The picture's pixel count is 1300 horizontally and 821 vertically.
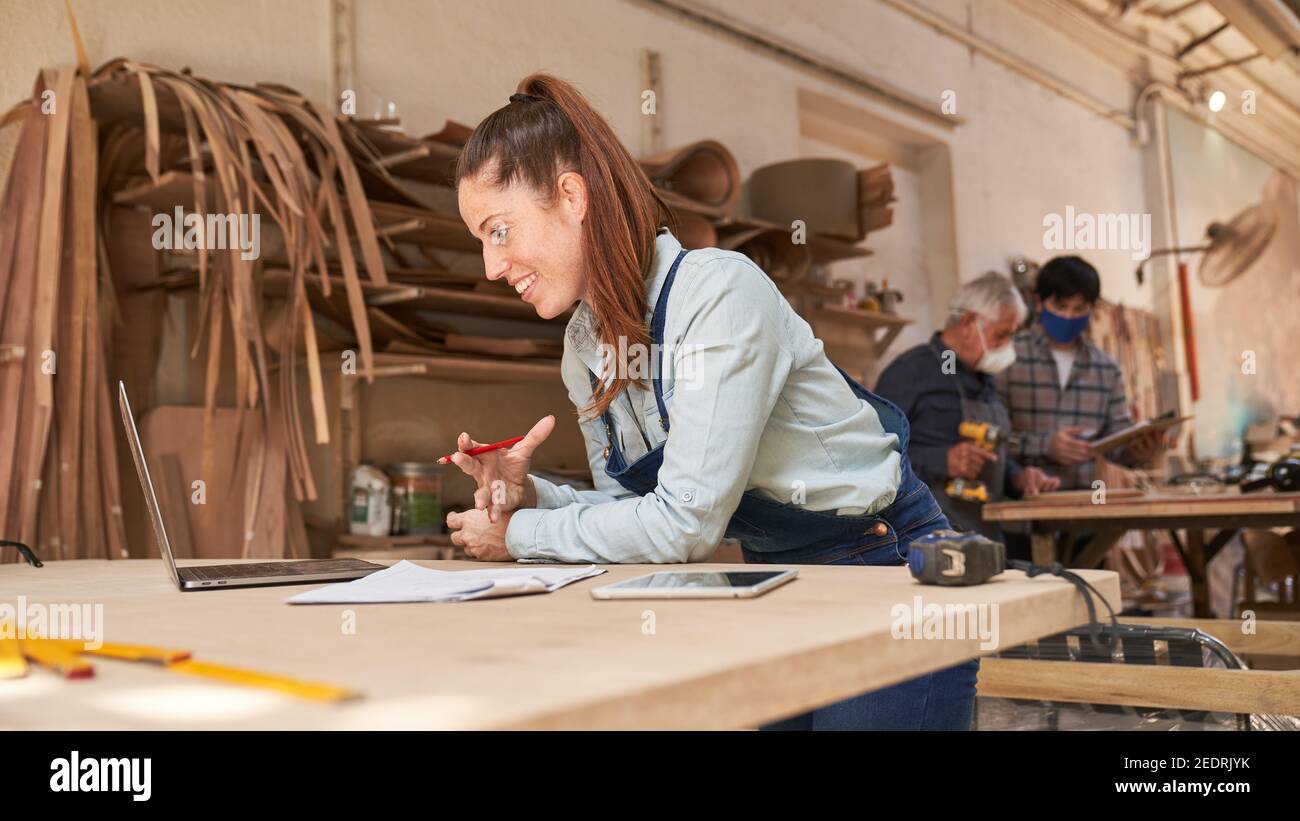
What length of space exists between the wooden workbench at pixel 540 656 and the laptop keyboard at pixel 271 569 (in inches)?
9.7

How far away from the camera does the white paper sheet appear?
1.03 m

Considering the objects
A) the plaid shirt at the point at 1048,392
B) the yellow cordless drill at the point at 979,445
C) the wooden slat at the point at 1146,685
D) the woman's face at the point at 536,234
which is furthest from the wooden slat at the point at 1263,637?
the plaid shirt at the point at 1048,392

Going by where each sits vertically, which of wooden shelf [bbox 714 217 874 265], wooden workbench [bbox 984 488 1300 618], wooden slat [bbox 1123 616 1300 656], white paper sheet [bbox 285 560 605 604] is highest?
wooden shelf [bbox 714 217 874 265]

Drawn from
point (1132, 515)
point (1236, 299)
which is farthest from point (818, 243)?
point (1236, 299)

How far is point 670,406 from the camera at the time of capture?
1.32 m

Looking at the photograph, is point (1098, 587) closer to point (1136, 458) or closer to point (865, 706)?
point (865, 706)

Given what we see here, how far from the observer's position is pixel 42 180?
2.72m

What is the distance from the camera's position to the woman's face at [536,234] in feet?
4.91

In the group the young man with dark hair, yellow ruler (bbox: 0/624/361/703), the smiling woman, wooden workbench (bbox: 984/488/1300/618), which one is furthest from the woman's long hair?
the young man with dark hair

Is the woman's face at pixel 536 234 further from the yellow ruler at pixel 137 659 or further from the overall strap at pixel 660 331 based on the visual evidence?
the yellow ruler at pixel 137 659

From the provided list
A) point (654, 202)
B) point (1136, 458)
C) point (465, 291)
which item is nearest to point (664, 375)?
point (654, 202)

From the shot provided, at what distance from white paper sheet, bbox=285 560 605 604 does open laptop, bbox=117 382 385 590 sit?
0.13 meters

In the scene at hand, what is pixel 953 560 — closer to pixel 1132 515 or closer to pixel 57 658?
pixel 57 658

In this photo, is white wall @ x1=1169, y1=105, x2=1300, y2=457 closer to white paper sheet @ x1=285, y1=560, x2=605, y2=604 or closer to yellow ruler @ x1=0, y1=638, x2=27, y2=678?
white paper sheet @ x1=285, y1=560, x2=605, y2=604
